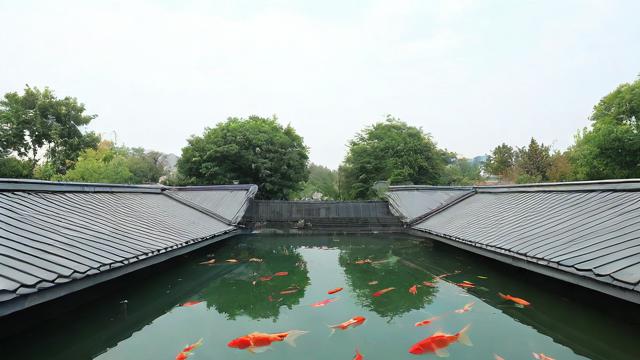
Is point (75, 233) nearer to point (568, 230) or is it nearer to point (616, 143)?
point (568, 230)

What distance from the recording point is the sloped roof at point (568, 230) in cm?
279

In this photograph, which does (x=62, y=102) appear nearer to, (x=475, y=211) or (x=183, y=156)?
(x=183, y=156)

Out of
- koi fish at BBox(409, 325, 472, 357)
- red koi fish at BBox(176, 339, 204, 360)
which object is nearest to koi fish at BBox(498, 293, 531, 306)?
koi fish at BBox(409, 325, 472, 357)

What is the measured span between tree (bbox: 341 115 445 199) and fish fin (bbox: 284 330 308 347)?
1398 cm

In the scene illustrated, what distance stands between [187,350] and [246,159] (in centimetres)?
1379

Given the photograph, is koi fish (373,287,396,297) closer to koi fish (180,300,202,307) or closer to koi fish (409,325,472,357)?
koi fish (409,325,472,357)

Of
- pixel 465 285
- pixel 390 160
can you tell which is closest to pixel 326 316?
pixel 465 285

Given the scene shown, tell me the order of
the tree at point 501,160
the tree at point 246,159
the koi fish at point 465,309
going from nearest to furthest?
1. the koi fish at point 465,309
2. the tree at point 246,159
3. the tree at point 501,160

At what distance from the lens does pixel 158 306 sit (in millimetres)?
4219

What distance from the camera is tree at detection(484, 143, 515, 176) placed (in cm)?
2705

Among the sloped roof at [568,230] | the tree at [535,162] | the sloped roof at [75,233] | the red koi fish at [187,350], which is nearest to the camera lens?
the sloped roof at [75,233]

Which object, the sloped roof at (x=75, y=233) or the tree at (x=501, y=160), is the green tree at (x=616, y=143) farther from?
the sloped roof at (x=75, y=233)

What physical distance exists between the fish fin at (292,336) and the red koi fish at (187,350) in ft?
2.80

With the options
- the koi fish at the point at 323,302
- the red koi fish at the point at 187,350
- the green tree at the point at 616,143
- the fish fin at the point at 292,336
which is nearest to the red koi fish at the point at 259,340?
the fish fin at the point at 292,336
